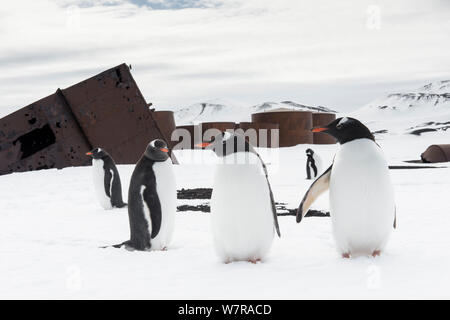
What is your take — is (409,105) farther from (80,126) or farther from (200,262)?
(200,262)

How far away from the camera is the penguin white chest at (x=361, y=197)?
10.4 ft

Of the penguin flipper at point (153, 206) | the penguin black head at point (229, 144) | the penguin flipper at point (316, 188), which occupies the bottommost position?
the penguin flipper at point (153, 206)

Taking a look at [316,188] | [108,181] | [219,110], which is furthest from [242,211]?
[219,110]

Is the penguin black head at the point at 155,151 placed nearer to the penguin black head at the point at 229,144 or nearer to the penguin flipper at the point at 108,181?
the penguin black head at the point at 229,144

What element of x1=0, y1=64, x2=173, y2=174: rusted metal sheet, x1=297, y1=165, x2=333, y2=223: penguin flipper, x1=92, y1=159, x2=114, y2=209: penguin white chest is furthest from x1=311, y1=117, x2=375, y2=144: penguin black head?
x1=0, y1=64, x2=173, y2=174: rusted metal sheet

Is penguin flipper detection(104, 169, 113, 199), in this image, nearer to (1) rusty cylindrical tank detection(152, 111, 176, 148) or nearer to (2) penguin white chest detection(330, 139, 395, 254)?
(2) penguin white chest detection(330, 139, 395, 254)

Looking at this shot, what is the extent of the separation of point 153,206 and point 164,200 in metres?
0.11

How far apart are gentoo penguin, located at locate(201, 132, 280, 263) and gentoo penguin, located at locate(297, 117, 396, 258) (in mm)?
318

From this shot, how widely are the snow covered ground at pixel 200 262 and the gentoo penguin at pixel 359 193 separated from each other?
0.46 ft

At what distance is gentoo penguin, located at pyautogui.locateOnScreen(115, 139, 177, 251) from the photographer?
3.83 meters

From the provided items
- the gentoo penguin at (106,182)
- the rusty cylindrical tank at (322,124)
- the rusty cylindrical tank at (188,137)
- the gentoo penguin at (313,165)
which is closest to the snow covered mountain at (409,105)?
the rusty cylindrical tank at (322,124)

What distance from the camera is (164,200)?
12.8ft

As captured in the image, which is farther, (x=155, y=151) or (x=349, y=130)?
(x=155, y=151)
